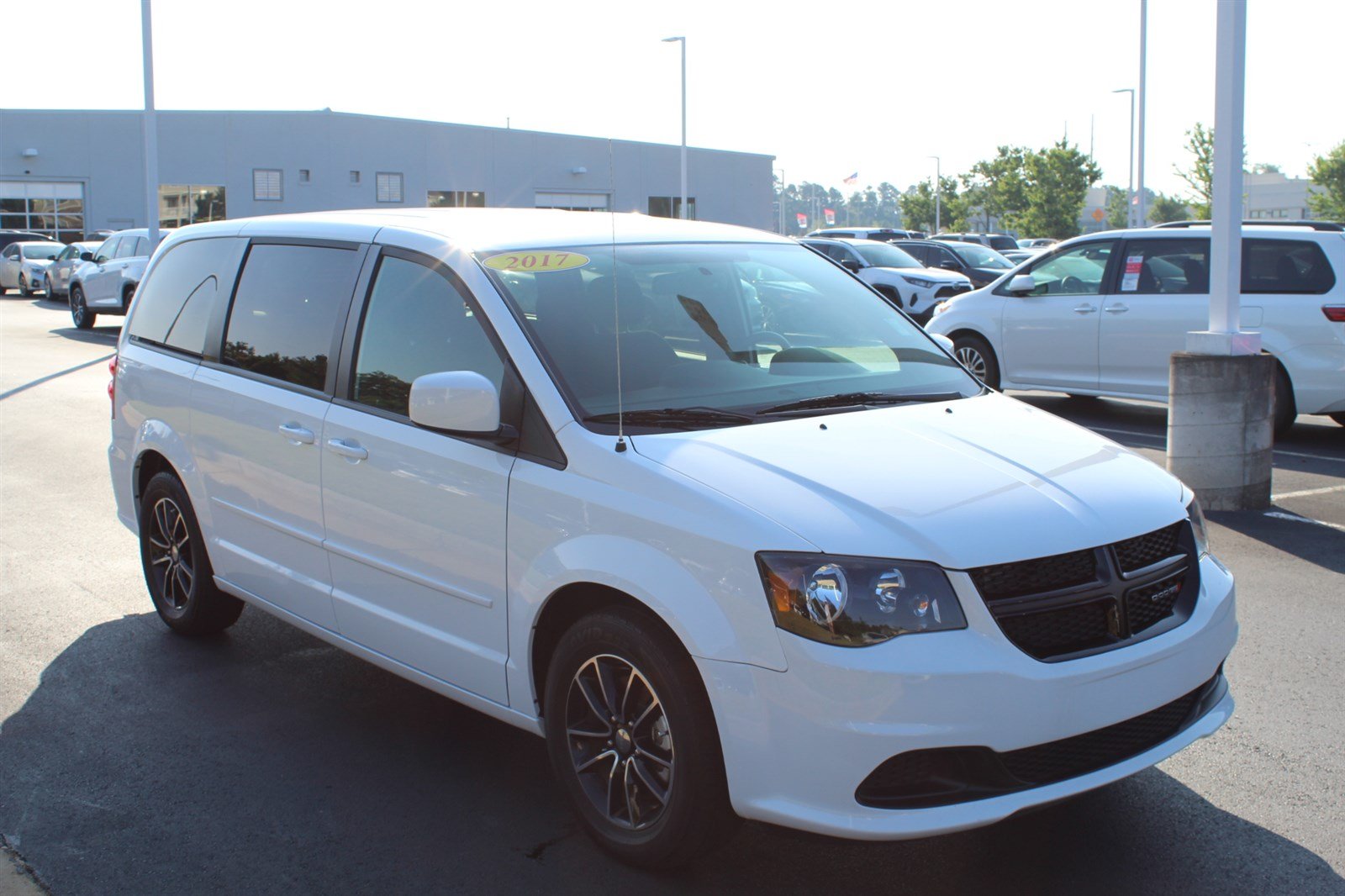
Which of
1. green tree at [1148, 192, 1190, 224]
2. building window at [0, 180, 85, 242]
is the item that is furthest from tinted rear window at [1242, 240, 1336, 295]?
green tree at [1148, 192, 1190, 224]

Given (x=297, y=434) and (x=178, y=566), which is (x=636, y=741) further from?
(x=178, y=566)

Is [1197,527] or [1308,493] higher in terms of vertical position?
[1197,527]

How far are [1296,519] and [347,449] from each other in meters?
6.34

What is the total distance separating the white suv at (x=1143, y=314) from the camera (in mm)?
10719

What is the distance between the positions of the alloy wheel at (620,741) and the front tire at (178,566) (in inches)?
101

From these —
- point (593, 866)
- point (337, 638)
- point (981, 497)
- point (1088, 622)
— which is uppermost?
point (981, 497)

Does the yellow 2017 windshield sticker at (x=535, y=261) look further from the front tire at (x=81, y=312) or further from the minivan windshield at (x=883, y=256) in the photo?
the front tire at (x=81, y=312)

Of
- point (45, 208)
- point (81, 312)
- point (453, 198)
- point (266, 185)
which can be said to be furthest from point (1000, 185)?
point (81, 312)

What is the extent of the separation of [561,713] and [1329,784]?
8.26ft

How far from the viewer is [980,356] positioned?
1359 centimetres

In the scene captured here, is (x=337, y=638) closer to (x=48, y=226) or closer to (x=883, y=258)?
(x=883, y=258)

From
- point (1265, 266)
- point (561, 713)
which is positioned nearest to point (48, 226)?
point (1265, 266)

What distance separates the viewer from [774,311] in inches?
186

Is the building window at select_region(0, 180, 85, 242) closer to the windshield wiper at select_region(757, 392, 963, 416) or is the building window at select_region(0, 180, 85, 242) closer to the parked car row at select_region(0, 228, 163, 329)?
the parked car row at select_region(0, 228, 163, 329)
